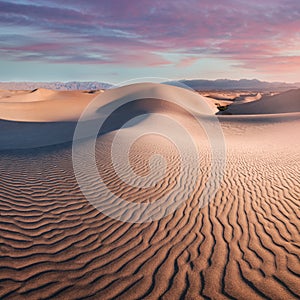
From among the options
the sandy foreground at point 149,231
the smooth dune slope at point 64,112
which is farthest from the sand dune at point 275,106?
the sandy foreground at point 149,231

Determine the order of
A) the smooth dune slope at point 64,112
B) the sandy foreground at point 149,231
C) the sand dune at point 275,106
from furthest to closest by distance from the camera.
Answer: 1. the sand dune at point 275,106
2. the smooth dune slope at point 64,112
3. the sandy foreground at point 149,231

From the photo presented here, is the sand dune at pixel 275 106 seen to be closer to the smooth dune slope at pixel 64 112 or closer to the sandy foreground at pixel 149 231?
the smooth dune slope at pixel 64 112

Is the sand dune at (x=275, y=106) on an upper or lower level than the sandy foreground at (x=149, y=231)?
upper

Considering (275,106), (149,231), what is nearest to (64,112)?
(275,106)

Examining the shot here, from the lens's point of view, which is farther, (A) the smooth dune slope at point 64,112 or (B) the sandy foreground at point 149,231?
(A) the smooth dune slope at point 64,112

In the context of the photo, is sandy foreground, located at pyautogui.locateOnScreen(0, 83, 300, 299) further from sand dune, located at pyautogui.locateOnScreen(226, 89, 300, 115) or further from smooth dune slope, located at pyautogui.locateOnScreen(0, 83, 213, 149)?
sand dune, located at pyautogui.locateOnScreen(226, 89, 300, 115)

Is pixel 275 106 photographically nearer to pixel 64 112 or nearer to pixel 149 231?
pixel 64 112

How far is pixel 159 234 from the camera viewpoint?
18.9 feet

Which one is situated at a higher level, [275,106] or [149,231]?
[275,106]

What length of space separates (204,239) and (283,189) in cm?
385

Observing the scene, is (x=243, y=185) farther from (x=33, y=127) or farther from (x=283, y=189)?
(x=33, y=127)

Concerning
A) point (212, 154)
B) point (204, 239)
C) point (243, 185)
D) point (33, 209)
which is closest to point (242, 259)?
point (204, 239)

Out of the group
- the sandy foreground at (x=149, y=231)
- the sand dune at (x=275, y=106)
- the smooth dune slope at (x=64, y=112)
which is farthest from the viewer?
the sand dune at (x=275, y=106)

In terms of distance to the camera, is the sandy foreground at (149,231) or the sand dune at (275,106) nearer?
the sandy foreground at (149,231)
